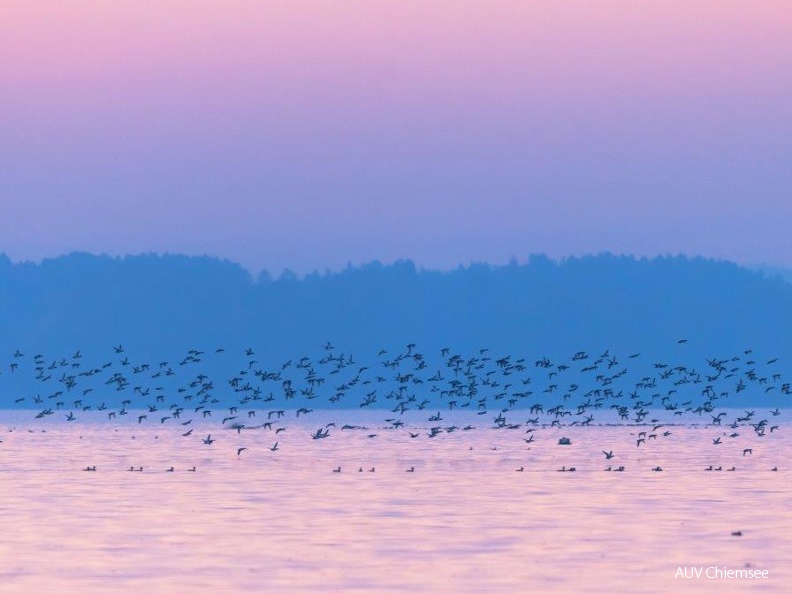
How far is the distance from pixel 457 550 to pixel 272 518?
815 centimetres

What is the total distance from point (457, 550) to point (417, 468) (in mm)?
28838

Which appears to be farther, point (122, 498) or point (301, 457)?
Answer: point (301, 457)

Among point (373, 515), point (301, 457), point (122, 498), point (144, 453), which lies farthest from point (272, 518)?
point (144, 453)

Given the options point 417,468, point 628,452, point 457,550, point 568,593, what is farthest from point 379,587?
point 628,452

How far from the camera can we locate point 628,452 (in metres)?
79.7

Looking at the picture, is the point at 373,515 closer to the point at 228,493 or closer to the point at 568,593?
the point at 228,493

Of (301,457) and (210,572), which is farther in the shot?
(301,457)

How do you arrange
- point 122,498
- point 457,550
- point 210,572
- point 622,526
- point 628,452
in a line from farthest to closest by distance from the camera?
point 628,452 < point 122,498 < point 622,526 < point 457,550 < point 210,572

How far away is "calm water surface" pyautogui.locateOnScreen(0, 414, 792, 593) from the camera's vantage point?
32.0 m

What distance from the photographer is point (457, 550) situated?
118ft

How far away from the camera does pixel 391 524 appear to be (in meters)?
41.3

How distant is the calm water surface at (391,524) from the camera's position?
105 ft

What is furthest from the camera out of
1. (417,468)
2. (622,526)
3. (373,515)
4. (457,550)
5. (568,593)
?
(417,468)

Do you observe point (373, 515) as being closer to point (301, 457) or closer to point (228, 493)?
point (228, 493)
